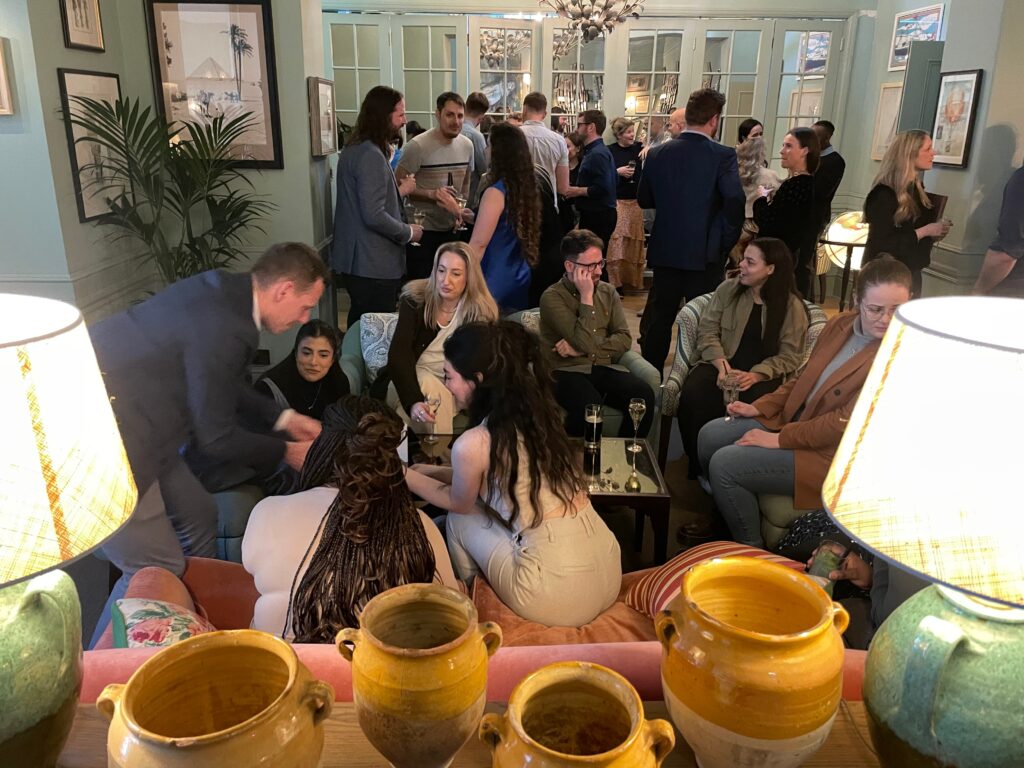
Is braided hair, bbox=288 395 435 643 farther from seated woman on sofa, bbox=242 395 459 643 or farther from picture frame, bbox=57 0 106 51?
picture frame, bbox=57 0 106 51

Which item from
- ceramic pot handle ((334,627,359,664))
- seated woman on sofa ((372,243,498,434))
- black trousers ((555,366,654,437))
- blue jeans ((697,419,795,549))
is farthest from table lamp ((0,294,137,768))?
black trousers ((555,366,654,437))

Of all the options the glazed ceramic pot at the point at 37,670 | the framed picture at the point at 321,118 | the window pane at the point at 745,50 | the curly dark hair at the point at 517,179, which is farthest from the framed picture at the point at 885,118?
the glazed ceramic pot at the point at 37,670

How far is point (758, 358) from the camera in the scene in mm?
3293

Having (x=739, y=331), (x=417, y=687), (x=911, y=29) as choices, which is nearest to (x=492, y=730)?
(x=417, y=687)

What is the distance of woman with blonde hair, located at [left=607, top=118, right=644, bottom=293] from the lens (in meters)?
6.31

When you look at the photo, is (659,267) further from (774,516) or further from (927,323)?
(927,323)

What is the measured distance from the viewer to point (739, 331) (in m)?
3.29

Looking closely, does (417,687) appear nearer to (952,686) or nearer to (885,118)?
(952,686)

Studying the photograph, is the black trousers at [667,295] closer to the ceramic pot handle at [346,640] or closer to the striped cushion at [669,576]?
the striped cushion at [669,576]

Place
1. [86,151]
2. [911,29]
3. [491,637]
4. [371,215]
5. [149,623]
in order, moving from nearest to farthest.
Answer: [491,637]
[149,623]
[86,151]
[371,215]
[911,29]

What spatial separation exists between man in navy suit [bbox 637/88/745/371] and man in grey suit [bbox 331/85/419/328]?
1.31 m

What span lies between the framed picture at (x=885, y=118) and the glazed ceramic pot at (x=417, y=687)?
6.43 metres

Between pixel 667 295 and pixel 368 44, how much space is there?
4.23 m

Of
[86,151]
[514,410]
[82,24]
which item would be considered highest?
[82,24]
